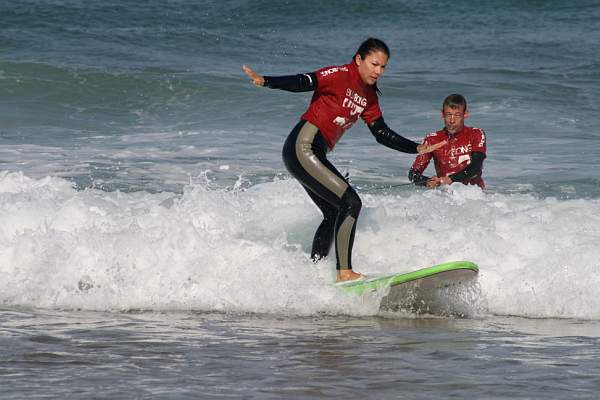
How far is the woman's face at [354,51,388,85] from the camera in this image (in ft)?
21.8

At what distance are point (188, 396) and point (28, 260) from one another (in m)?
3.32

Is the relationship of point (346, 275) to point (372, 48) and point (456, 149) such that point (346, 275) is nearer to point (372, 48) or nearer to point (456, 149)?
point (372, 48)

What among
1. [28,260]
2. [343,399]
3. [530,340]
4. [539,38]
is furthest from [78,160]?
[539,38]

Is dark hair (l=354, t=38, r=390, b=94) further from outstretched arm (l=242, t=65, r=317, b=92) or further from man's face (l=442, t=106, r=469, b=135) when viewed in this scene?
man's face (l=442, t=106, r=469, b=135)

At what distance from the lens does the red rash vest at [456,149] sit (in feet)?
28.3

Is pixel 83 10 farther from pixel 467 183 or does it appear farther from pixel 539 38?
pixel 467 183

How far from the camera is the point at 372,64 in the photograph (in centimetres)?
666

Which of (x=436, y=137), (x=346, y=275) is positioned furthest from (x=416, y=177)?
(x=346, y=275)

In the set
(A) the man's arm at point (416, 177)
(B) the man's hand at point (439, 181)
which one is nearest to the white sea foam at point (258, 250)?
(A) the man's arm at point (416, 177)

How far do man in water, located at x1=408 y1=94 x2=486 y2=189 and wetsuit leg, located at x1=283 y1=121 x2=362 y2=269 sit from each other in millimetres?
1670

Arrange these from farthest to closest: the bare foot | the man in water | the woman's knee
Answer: the man in water, the bare foot, the woman's knee

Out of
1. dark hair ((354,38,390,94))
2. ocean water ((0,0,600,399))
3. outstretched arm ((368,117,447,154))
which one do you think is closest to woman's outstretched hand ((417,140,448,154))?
outstretched arm ((368,117,447,154))

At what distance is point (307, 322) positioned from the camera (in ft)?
21.5

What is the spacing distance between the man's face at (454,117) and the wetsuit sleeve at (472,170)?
0.26 metres
